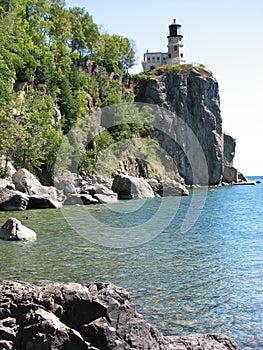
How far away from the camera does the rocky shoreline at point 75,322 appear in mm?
6434

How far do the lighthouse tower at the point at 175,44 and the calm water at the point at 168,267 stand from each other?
9949 centimetres

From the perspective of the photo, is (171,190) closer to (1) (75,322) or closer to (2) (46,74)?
(2) (46,74)

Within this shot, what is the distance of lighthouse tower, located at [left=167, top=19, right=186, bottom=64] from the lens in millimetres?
122100

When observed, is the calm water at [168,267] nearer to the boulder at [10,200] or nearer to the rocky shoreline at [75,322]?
the rocky shoreline at [75,322]

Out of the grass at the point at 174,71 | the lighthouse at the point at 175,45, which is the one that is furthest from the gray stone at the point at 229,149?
the lighthouse at the point at 175,45

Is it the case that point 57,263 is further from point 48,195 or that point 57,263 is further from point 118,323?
point 48,195

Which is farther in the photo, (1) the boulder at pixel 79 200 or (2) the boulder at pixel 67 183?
(2) the boulder at pixel 67 183

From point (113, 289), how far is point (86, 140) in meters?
67.9

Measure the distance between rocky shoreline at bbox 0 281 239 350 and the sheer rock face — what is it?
94.3m

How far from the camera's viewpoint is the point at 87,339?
6648 millimetres

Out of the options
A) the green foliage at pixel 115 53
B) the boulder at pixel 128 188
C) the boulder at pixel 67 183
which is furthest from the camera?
the green foliage at pixel 115 53

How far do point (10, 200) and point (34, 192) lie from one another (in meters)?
5.29

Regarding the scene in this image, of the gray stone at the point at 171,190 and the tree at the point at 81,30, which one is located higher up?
the tree at the point at 81,30

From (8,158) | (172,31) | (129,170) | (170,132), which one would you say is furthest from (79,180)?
(172,31)
